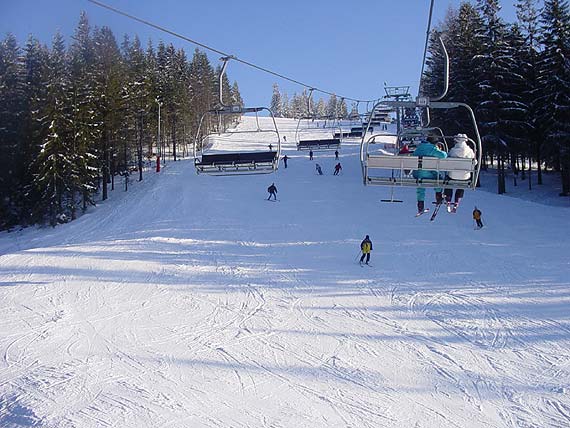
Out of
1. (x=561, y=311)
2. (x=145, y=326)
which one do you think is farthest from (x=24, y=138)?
(x=561, y=311)

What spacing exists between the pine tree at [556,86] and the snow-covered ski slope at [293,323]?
5679 mm

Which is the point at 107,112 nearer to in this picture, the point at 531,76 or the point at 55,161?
the point at 55,161

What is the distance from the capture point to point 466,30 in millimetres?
37750

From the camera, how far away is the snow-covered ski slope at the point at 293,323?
10695 millimetres

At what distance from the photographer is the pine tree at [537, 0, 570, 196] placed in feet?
103

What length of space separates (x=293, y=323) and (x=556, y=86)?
28242 mm

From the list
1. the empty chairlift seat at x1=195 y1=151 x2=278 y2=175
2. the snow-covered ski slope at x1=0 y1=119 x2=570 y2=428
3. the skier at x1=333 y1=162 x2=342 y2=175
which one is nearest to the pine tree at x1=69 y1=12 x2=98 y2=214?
the snow-covered ski slope at x1=0 y1=119 x2=570 y2=428

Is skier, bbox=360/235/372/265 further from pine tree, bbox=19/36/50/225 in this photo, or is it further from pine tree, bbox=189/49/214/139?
pine tree, bbox=189/49/214/139

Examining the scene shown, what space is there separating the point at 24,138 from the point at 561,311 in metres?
37.8

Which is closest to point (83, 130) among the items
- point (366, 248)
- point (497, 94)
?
point (366, 248)

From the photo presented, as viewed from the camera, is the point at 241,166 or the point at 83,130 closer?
the point at 241,166

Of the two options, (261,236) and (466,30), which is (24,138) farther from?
(466,30)

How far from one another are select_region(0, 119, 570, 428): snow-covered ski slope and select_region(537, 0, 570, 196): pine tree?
5.68 meters

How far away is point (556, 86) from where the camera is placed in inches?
1267
